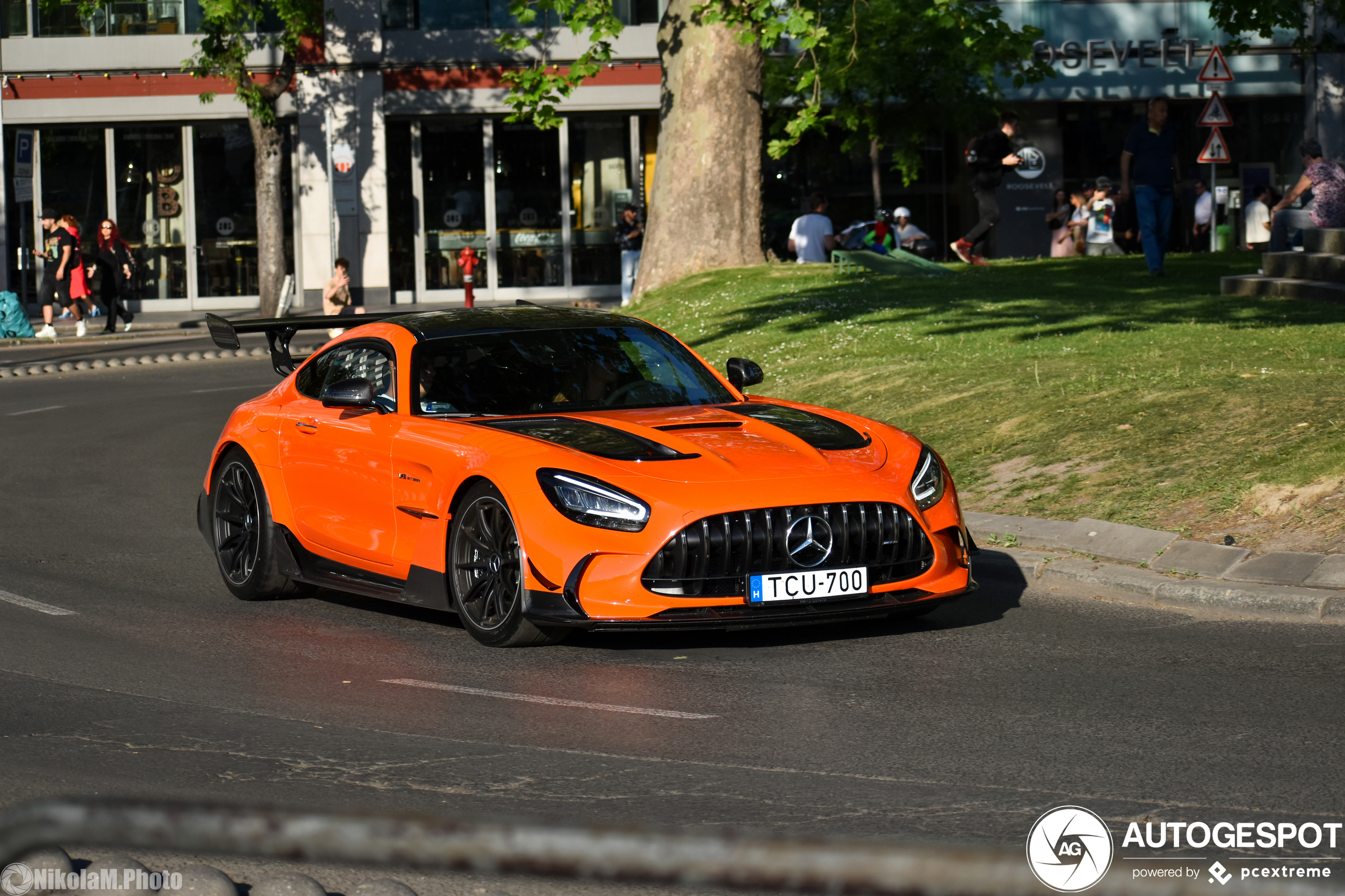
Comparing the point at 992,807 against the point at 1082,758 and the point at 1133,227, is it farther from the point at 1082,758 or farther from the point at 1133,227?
the point at 1133,227

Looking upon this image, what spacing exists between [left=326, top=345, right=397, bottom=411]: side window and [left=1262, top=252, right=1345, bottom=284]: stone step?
41.5 ft

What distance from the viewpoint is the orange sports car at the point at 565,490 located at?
7.50 meters

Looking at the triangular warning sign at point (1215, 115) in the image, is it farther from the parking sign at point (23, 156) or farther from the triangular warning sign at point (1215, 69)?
the parking sign at point (23, 156)

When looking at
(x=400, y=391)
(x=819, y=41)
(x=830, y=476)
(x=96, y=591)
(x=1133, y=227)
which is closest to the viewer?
(x=830, y=476)

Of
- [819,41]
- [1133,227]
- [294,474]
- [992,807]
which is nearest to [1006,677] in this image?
[992,807]

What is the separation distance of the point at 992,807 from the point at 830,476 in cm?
273

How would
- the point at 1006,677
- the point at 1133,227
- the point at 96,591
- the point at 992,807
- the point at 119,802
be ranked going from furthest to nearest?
the point at 1133,227
the point at 96,591
the point at 1006,677
the point at 992,807
the point at 119,802

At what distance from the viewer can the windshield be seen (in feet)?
28.8

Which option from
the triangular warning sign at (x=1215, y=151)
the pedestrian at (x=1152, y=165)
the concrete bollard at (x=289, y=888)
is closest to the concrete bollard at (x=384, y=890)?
the concrete bollard at (x=289, y=888)

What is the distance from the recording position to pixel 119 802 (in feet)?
6.91

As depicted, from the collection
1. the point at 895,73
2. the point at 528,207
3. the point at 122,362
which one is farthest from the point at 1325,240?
the point at 528,207

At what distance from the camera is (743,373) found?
9.20 m

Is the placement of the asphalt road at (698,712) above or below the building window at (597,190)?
below

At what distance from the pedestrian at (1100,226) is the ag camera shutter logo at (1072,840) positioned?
29373mm
